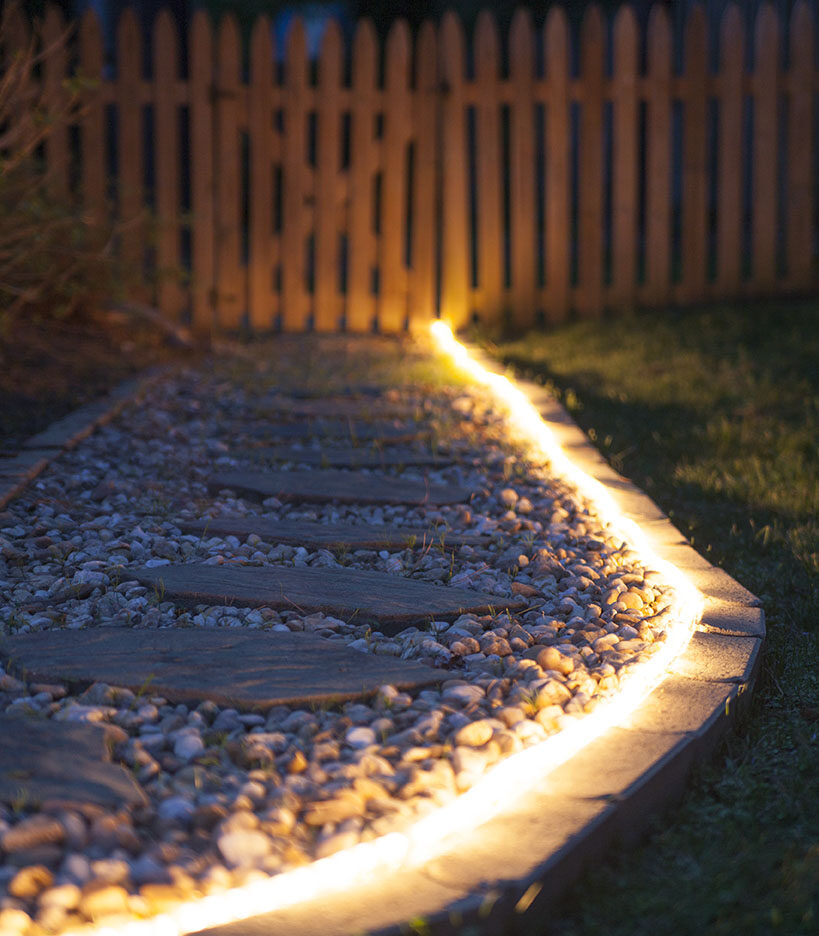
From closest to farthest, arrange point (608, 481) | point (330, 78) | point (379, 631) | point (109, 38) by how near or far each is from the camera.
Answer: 1. point (379, 631)
2. point (608, 481)
3. point (330, 78)
4. point (109, 38)

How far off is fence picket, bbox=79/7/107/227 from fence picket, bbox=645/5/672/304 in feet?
9.89

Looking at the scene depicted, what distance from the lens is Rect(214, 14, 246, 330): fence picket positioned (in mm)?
5785

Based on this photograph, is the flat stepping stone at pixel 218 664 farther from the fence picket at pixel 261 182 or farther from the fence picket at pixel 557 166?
the fence picket at pixel 557 166

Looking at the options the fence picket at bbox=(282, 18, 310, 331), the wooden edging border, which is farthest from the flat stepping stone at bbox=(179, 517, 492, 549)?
the fence picket at bbox=(282, 18, 310, 331)

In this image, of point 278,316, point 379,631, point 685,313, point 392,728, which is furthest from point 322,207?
point 392,728

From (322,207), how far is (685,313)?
2133 millimetres

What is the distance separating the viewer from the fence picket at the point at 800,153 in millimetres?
5789

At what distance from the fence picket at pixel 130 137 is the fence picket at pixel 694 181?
3.04 m

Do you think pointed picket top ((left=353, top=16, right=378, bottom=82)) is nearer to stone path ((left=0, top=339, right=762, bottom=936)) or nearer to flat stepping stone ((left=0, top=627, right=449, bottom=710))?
stone path ((left=0, top=339, right=762, bottom=936))

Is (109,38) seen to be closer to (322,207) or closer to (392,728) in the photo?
(322,207)

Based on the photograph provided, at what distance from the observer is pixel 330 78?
577 cm

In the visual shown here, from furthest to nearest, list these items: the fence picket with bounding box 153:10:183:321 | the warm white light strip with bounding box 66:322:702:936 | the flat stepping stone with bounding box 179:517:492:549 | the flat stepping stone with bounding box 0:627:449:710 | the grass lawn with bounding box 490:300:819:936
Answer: the fence picket with bounding box 153:10:183:321 < the flat stepping stone with bounding box 179:517:492:549 < the flat stepping stone with bounding box 0:627:449:710 < the grass lawn with bounding box 490:300:819:936 < the warm white light strip with bounding box 66:322:702:936

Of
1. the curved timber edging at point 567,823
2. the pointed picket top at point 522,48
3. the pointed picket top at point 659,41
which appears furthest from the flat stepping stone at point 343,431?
the pointed picket top at point 659,41

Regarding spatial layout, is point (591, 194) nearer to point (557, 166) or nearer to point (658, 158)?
point (557, 166)
